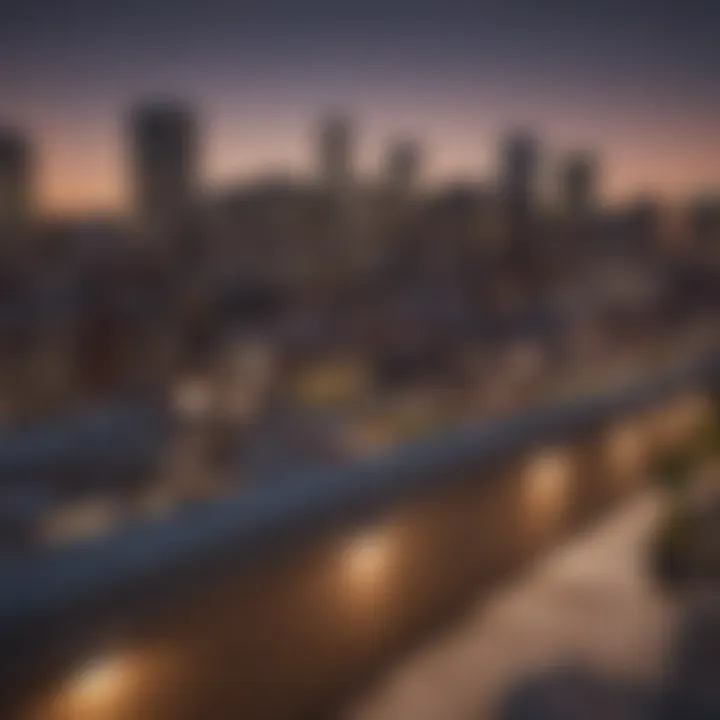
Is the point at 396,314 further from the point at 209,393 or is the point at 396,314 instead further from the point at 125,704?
the point at 125,704

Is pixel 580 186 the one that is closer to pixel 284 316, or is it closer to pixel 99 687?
pixel 284 316

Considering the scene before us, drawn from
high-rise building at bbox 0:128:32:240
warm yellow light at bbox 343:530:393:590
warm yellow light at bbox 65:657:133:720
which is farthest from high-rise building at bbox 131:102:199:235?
warm yellow light at bbox 65:657:133:720

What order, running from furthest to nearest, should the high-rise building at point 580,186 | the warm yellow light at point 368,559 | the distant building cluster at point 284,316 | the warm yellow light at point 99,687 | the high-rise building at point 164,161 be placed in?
1. the high-rise building at point 580,186
2. the high-rise building at point 164,161
3. the distant building cluster at point 284,316
4. the warm yellow light at point 368,559
5. the warm yellow light at point 99,687

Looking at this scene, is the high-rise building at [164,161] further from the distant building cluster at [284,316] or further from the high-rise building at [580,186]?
the high-rise building at [580,186]

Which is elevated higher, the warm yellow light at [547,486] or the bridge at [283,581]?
the bridge at [283,581]

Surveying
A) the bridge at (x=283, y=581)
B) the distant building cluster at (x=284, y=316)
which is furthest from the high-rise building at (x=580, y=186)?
the bridge at (x=283, y=581)

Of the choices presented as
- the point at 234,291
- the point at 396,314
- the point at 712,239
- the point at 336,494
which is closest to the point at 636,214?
the point at 712,239
